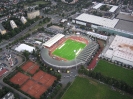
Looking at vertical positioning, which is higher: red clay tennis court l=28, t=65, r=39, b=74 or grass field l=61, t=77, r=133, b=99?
red clay tennis court l=28, t=65, r=39, b=74

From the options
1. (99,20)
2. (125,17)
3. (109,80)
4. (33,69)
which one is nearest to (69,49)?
(33,69)

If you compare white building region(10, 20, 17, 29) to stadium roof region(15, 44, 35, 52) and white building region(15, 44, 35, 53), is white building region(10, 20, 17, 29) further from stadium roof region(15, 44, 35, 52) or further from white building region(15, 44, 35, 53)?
stadium roof region(15, 44, 35, 52)

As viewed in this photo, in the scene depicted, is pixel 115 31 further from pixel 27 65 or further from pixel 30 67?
pixel 27 65

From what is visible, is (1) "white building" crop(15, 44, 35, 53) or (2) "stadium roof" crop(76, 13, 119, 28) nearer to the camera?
(1) "white building" crop(15, 44, 35, 53)

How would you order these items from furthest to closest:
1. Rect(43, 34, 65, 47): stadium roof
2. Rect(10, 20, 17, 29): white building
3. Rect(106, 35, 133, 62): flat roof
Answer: Rect(10, 20, 17, 29): white building, Rect(43, 34, 65, 47): stadium roof, Rect(106, 35, 133, 62): flat roof

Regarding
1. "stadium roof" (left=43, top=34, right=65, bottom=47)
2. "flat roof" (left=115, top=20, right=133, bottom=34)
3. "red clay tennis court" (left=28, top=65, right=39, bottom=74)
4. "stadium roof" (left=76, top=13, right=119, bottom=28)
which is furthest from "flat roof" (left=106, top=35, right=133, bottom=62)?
"red clay tennis court" (left=28, top=65, right=39, bottom=74)

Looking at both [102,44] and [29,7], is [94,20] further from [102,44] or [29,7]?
[29,7]
